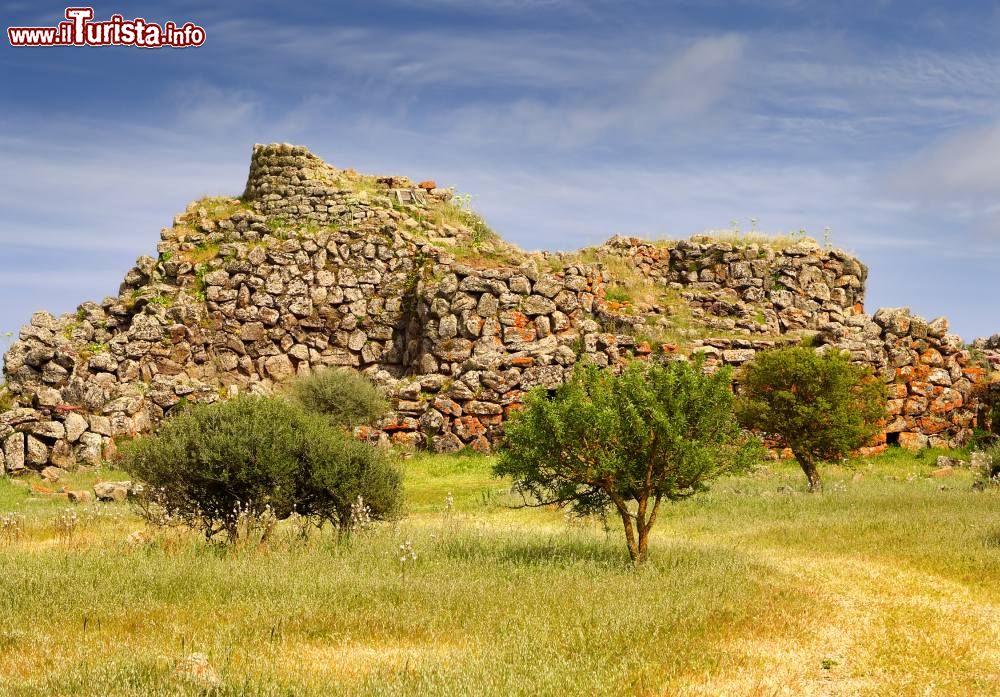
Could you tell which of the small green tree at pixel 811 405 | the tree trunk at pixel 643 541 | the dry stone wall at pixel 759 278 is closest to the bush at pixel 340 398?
the small green tree at pixel 811 405

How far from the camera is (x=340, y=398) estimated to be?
33.2 meters

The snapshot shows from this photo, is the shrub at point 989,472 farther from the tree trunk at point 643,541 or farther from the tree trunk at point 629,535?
the tree trunk at point 629,535

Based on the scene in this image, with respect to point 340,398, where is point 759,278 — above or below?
above

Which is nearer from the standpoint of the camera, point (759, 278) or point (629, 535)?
point (629, 535)

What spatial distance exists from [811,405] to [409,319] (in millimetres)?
19577

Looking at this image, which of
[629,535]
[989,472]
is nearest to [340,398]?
[629,535]

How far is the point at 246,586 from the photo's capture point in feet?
37.1

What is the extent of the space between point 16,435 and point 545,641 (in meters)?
27.6

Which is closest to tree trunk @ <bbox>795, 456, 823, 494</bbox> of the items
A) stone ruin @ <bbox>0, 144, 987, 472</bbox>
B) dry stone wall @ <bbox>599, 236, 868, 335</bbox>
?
stone ruin @ <bbox>0, 144, 987, 472</bbox>

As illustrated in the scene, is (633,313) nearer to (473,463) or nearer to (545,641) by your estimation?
(473,463)

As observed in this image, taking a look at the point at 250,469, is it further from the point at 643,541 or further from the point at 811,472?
the point at 811,472

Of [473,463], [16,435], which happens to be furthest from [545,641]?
[16,435]

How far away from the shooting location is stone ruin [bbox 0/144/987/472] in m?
34.5

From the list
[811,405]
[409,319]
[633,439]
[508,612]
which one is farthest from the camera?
[409,319]
